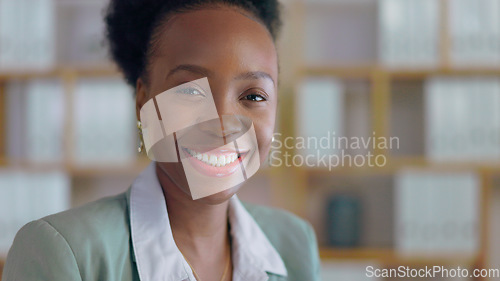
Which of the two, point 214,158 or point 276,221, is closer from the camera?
point 214,158

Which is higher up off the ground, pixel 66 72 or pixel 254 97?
pixel 66 72

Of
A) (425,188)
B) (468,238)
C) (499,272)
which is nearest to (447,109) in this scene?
(425,188)

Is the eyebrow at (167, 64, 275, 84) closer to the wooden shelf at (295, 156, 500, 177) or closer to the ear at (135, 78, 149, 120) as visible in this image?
the ear at (135, 78, 149, 120)

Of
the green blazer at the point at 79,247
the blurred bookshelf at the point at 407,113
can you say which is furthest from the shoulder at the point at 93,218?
the blurred bookshelf at the point at 407,113

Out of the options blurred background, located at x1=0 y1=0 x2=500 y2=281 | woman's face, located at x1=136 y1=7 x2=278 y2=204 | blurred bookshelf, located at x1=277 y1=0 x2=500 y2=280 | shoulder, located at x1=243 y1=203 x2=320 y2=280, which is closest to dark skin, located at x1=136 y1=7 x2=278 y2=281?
woman's face, located at x1=136 y1=7 x2=278 y2=204

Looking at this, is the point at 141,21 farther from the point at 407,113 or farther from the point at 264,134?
the point at 407,113

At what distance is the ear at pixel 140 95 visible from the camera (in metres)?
0.75

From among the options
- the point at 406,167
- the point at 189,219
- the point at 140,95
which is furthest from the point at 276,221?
the point at 406,167

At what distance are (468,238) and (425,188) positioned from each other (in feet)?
0.83

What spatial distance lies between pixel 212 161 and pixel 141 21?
0.25 m

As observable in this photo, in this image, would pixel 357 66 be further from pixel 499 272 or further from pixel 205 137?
pixel 205 137

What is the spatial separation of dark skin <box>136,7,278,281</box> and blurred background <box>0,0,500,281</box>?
1.33 meters

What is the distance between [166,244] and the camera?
73 centimetres

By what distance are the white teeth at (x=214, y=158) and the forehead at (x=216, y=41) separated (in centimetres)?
11
